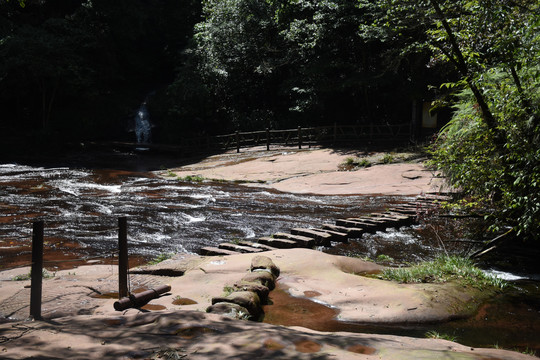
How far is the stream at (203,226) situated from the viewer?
5.65 meters

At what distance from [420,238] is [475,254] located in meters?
2.11

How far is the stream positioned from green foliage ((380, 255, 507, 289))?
1.04 feet

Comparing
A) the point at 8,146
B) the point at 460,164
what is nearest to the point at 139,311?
the point at 460,164

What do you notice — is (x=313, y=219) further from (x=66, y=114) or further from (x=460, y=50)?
(x=66, y=114)

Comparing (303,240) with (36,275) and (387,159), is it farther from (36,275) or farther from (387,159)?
(387,159)

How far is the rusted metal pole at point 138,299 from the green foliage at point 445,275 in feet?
10.4

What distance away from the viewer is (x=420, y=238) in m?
9.92

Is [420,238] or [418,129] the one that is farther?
[418,129]

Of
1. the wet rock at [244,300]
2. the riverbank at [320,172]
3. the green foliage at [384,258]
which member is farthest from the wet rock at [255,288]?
the riverbank at [320,172]

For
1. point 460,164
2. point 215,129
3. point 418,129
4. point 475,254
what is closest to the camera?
point 460,164

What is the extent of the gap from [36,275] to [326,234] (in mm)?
5614

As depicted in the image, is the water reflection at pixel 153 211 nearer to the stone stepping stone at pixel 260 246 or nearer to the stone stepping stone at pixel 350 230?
the stone stepping stone at pixel 260 246

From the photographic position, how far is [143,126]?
34031mm

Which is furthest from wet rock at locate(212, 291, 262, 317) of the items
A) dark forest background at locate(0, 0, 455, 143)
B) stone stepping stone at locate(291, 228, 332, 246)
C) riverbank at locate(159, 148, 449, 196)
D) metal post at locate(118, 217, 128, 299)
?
dark forest background at locate(0, 0, 455, 143)
